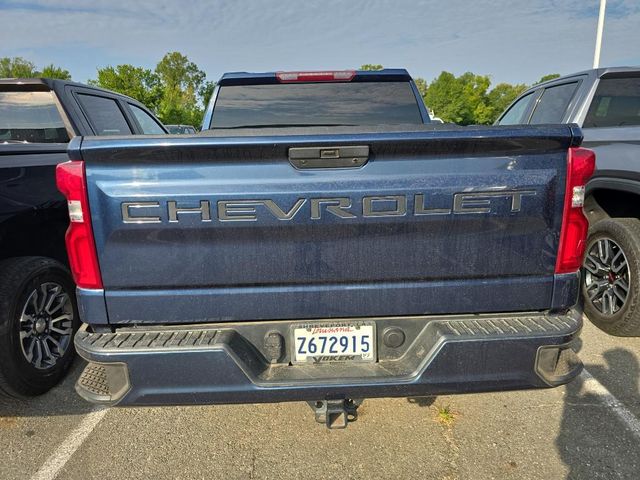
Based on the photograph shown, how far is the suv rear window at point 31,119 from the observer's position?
371cm

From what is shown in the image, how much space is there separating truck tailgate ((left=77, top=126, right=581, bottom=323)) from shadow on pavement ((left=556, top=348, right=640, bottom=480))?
1153 millimetres

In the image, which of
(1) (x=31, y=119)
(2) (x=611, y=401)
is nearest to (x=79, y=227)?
(1) (x=31, y=119)

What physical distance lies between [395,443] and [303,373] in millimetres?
936

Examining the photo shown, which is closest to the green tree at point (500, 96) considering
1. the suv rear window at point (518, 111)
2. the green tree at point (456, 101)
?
the green tree at point (456, 101)

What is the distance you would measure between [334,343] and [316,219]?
1.90 ft

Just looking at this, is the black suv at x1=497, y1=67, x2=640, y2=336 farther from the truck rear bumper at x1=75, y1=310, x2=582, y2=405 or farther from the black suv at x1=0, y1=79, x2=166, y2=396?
the black suv at x1=0, y1=79, x2=166, y2=396

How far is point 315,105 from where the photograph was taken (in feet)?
11.4

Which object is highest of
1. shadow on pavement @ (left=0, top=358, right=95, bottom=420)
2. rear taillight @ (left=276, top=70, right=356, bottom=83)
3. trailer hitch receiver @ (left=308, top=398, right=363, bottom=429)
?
rear taillight @ (left=276, top=70, right=356, bottom=83)

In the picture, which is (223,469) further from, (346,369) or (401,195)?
(401,195)

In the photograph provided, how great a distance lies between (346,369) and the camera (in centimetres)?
197

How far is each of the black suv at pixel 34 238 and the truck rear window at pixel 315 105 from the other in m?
1.33

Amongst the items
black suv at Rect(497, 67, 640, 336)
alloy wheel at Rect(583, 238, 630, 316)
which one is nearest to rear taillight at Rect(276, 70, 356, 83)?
black suv at Rect(497, 67, 640, 336)

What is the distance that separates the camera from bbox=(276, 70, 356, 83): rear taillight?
334 centimetres

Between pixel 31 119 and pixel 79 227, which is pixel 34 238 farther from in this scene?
pixel 79 227
